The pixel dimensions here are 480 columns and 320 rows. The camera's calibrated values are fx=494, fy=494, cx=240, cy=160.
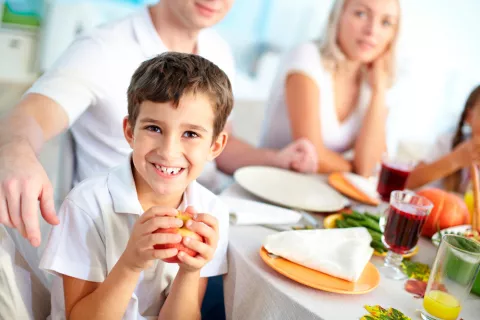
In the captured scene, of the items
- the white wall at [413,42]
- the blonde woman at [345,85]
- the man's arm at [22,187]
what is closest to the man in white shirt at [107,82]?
the man's arm at [22,187]

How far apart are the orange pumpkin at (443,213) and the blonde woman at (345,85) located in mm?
549

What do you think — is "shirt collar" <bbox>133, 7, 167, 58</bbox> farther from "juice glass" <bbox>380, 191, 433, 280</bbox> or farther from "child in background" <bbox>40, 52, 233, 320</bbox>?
"juice glass" <bbox>380, 191, 433, 280</bbox>

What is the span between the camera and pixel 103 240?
112 centimetres

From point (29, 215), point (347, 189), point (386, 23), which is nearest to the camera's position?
point (29, 215)

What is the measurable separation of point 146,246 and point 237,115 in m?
3.18

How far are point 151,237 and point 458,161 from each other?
1.35 m

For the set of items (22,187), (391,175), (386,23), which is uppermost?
(386,23)

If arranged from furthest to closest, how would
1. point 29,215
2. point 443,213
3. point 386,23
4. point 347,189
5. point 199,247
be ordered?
point 386,23 → point 347,189 → point 443,213 → point 199,247 → point 29,215

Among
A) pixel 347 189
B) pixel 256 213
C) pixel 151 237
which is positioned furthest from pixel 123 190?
pixel 347 189

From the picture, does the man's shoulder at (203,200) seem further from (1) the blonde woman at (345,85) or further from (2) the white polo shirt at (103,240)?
(1) the blonde woman at (345,85)

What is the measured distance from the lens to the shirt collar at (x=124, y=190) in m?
1.11

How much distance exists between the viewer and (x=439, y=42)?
445cm

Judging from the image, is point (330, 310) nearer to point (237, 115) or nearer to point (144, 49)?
point (144, 49)

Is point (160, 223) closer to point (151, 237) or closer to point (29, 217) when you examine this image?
point (151, 237)
